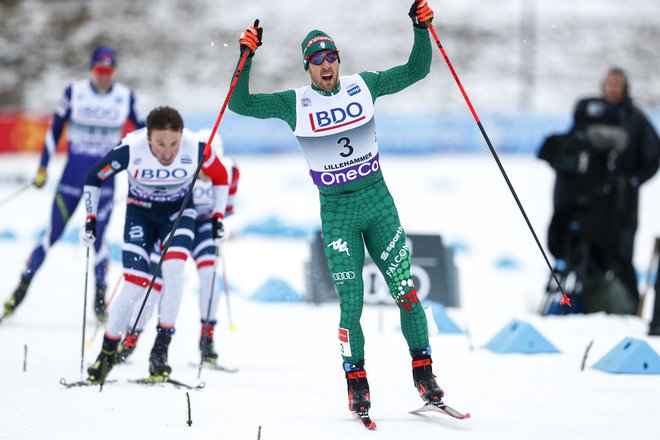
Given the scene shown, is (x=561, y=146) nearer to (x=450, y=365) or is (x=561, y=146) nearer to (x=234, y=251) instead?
(x=450, y=365)

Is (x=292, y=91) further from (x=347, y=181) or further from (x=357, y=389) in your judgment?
(x=357, y=389)

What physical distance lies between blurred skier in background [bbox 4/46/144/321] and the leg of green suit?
3.95m

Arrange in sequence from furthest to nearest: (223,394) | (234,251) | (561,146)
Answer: (234,251)
(561,146)
(223,394)

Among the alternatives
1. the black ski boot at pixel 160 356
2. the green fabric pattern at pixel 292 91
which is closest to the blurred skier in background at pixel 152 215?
the black ski boot at pixel 160 356

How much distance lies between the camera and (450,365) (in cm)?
704

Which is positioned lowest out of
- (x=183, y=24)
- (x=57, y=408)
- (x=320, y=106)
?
(x=57, y=408)

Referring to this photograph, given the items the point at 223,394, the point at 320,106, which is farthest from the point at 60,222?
the point at 320,106

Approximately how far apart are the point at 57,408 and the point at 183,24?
41595 mm

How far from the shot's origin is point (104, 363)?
5.94m

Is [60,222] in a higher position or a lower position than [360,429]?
higher

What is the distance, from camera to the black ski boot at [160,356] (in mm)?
6195

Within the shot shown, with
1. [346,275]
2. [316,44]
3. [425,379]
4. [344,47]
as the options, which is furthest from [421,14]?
[344,47]

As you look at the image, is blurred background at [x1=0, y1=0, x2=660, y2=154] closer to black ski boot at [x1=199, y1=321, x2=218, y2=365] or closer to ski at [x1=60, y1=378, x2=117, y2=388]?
black ski boot at [x1=199, y1=321, x2=218, y2=365]

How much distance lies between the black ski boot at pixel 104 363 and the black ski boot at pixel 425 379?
1885 mm
